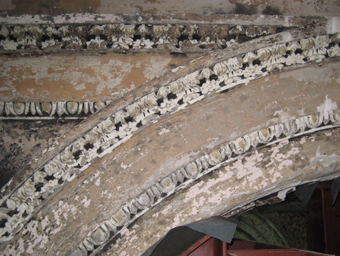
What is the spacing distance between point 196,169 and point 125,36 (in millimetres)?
628

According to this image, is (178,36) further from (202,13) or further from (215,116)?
(215,116)

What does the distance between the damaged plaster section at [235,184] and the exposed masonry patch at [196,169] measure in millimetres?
28

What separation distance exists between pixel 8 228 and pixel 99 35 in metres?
0.85

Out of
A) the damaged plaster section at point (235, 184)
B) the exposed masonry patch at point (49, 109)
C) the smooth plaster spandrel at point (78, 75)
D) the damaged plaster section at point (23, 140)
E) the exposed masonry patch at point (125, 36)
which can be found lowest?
the damaged plaster section at point (235, 184)

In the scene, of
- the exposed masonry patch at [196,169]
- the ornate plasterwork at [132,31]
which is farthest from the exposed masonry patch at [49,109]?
the exposed masonry patch at [196,169]

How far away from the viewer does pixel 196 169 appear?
0.99 meters

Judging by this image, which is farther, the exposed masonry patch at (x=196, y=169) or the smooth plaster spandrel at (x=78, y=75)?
the smooth plaster spandrel at (x=78, y=75)

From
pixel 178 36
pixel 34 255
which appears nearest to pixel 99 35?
pixel 178 36

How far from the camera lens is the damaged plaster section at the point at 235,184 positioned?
998 mm

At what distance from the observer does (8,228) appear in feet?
3.19

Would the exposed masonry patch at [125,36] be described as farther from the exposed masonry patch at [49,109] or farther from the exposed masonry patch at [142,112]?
the exposed masonry patch at [49,109]

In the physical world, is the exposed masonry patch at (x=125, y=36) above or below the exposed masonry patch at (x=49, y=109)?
above

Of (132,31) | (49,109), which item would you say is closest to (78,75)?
(49,109)

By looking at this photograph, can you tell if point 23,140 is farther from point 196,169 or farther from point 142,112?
point 196,169
